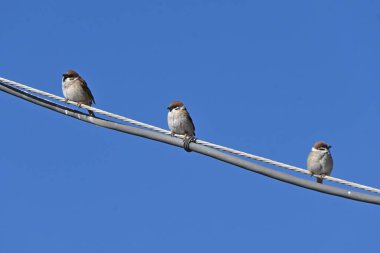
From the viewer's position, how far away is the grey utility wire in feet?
20.0

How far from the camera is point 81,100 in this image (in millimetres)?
12117

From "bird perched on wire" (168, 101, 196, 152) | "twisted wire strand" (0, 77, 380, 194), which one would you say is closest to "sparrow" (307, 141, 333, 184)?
"bird perched on wire" (168, 101, 196, 152)

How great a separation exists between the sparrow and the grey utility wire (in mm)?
5069

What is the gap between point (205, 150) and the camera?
260 inches

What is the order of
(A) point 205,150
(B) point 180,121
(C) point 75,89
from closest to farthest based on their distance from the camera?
(A) point 205,150, (B) point 180,121, (C) point 75,89

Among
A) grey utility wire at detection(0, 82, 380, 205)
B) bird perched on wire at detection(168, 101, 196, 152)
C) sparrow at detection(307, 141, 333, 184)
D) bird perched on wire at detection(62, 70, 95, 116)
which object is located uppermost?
bird perched on wire at detection(62, 70, 95, 116)

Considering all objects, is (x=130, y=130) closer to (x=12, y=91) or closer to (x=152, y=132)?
(x=152, y=132)

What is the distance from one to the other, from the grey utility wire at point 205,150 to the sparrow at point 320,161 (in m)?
5.07

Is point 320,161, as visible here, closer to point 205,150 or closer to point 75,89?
point 75,89

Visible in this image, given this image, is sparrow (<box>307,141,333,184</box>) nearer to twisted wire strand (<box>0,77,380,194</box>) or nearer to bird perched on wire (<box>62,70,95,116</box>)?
bird perched on wire (<box>62,70,95,116</box>)

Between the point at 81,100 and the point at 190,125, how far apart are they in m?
1.67

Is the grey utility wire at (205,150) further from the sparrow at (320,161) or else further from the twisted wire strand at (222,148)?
the sparrow at (320,161)

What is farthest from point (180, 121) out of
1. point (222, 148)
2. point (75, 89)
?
point (222, 148)

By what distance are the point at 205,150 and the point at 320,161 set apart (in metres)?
5.40
